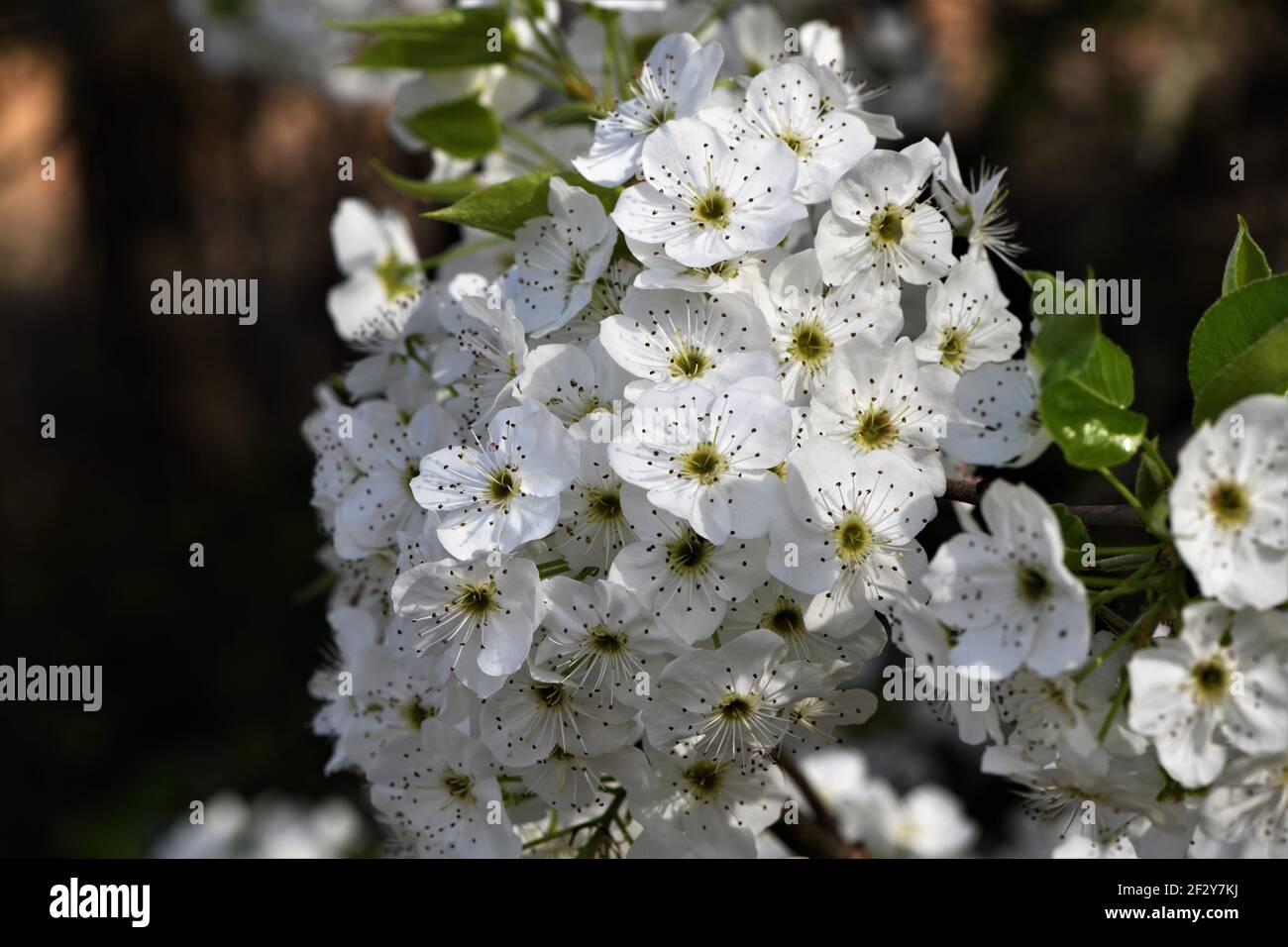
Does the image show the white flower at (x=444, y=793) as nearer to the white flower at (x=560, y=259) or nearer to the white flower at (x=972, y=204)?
the white flower at (x=560, y=259)

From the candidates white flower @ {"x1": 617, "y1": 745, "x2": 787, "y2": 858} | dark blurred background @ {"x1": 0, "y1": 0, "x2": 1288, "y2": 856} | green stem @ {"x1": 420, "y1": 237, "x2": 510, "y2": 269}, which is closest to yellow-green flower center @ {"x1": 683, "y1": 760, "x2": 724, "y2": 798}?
white flower @ {"x1": 617, "y1": 745, "x2": 787, "y2": 858}

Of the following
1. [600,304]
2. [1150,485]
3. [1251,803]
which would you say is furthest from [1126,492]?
[600,304]

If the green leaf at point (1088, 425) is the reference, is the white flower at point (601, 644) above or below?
below

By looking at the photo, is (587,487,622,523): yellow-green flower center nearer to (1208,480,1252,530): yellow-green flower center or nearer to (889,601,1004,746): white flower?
(889,601,1004,746): white flower

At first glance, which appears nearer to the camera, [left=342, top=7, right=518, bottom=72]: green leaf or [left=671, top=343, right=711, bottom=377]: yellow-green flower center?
[left=671, top=343, right=711, bottom=377]: yellow-green flower center

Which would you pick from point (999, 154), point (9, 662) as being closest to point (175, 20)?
point (9, 662)

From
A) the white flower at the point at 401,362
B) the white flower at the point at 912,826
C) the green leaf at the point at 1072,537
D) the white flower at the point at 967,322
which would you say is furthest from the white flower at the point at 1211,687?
the white flower at the point at 912,826
